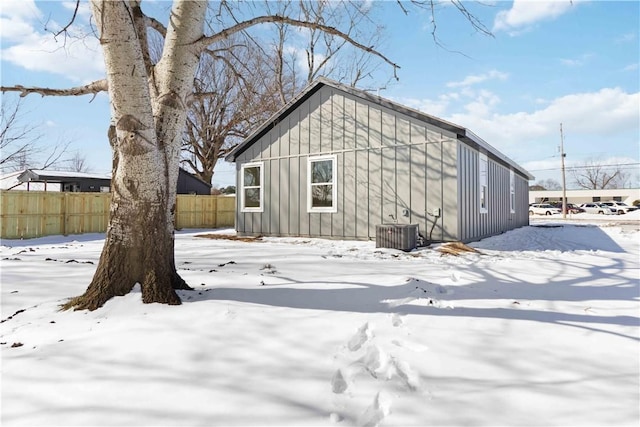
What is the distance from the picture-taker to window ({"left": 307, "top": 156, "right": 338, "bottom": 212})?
960 centimetres

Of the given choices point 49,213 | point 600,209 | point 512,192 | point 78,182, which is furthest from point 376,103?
point 600,209

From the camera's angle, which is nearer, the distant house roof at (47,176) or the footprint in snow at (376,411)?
the footprint in snow at (376,411)

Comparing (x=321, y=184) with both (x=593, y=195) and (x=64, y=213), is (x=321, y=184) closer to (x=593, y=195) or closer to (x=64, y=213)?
(x=64, y=213)

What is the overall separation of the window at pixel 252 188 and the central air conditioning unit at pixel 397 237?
4787mm

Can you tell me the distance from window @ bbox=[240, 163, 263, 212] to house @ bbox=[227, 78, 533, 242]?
0.11ft

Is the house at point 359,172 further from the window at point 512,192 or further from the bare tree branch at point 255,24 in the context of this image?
the bare tree branch at point 255,24

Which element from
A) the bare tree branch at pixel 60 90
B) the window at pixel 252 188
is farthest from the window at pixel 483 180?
the bare tree branch at pixel 60 90

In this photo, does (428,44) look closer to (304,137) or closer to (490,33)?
(490,33)

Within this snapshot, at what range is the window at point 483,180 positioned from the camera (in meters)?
9.85

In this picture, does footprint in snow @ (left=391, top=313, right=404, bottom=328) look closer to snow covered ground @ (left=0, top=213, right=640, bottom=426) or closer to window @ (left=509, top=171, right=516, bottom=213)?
snow covered ground @ (left=0, top=213, right=640, bottom=426)

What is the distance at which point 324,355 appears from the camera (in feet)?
7.16

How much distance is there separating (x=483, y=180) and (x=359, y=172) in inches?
157

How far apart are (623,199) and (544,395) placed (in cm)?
6826

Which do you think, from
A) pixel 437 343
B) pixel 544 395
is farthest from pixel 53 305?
pixel 544 395
